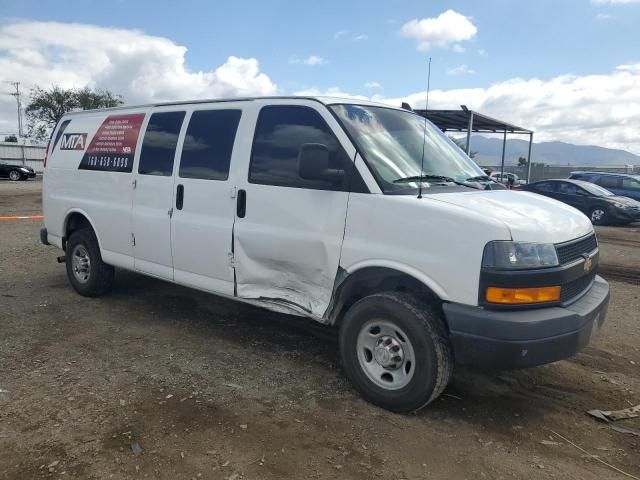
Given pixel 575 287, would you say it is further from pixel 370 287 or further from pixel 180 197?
pixel 180 197

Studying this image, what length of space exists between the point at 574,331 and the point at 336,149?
2002 millimetres

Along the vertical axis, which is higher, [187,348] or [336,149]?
[336,149]

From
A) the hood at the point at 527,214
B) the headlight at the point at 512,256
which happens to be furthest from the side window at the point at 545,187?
the headlight at the point at 512,256

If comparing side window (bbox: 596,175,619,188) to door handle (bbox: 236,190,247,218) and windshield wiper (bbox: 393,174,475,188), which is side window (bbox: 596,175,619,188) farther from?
door handle (bbox: 236,190,247,218)

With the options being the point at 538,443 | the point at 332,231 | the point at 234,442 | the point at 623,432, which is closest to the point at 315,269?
the point at 332,231

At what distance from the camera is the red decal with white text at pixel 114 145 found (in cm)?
548

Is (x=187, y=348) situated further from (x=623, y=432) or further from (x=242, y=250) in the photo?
(x=623, y=432)

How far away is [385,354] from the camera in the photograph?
11.9ft

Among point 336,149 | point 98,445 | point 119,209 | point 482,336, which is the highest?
point 336,149

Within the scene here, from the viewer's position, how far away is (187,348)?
15.6ft

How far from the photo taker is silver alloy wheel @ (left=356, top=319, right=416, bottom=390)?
3.56 m

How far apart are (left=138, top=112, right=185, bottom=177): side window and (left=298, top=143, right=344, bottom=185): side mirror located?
6.04ft

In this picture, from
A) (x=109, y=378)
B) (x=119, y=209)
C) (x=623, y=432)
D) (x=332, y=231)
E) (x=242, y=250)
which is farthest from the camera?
(x=119, y=209)

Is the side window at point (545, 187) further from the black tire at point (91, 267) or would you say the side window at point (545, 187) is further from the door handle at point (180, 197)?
the door handle at point (180, 197)
